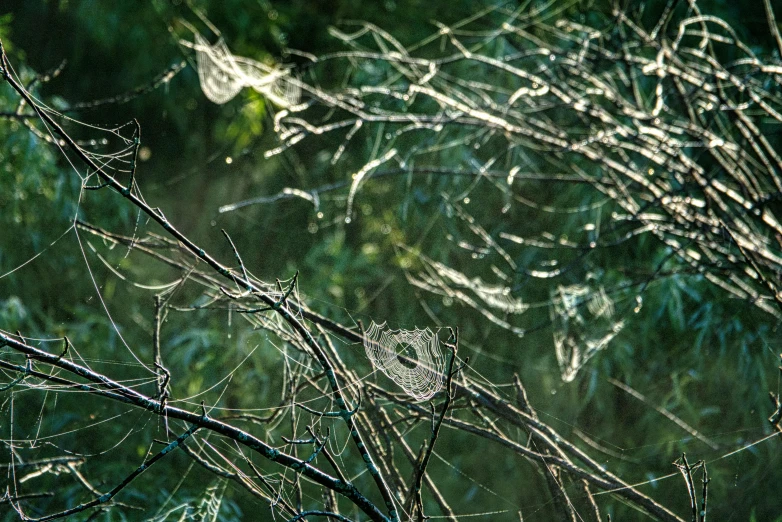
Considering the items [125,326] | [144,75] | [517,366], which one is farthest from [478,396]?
[144,75]

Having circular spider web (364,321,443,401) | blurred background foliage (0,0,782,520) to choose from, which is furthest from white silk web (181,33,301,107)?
circular spider web (364,321,443,401)

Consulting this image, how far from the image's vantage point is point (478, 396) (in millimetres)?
976

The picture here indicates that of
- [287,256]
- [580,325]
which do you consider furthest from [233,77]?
[287,256]

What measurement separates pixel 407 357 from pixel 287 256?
239 centimetres

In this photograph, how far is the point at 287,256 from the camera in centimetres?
330

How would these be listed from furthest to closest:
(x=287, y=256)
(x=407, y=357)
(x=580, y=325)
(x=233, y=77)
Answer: (x=287, y=256) → (x=580, y=325) → (x=233, y=77) → (x=407, y=357)

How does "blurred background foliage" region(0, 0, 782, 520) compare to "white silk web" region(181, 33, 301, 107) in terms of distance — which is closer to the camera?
"white silk web" region(181, 33, 301, 107)

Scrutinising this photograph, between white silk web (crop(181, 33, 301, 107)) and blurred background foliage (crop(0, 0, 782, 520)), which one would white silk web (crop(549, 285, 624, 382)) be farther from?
white silk web (crop(181, 33, 301, 107))

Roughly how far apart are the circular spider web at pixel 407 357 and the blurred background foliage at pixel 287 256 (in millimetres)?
504

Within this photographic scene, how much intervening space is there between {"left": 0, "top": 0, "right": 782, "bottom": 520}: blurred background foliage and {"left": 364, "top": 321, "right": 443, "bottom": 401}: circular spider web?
0.50 meters

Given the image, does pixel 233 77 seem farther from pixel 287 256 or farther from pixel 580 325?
pixel 287 256

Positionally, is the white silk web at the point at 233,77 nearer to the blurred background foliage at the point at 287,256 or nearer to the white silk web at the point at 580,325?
the blurred background foliage at the point at 287,256

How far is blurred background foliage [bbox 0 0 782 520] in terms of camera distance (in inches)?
83.3

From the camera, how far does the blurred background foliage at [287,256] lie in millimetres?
2115
